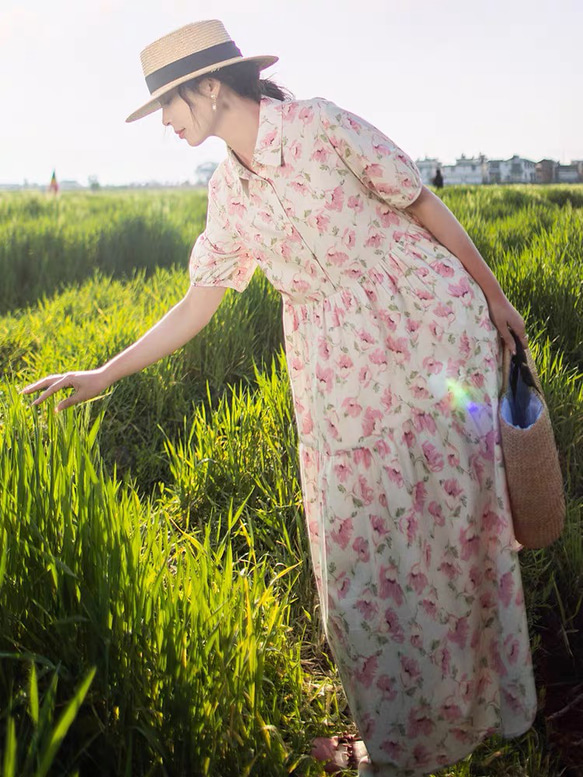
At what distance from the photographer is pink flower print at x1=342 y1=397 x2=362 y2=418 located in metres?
1.51

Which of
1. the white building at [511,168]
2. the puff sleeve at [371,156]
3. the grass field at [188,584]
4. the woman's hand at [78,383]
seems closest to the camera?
the grass field at [188,584]

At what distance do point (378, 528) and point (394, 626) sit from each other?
0.20 meters

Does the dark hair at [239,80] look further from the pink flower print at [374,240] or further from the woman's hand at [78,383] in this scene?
the woman's hand at [78,383]

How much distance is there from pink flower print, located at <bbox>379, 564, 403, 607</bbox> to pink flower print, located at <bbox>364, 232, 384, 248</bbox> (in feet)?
2.02

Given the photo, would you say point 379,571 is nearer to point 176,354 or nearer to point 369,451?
point 369,451

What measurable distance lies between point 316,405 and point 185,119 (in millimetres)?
608

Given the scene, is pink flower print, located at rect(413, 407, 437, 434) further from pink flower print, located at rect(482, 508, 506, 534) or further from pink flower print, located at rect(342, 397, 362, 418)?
pink flower print, located at rect(482, 508, 506, 534)

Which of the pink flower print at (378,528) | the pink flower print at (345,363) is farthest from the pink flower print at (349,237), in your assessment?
the pink flower print at (378,528)

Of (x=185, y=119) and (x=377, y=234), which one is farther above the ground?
(x=185, y=119)

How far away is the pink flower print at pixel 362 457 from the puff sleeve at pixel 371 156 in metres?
0.47

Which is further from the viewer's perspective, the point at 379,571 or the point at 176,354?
the point at 176,354

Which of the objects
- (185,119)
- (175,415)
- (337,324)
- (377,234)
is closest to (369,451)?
(337,324)

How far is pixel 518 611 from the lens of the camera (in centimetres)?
156

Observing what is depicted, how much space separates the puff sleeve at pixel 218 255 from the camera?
1.72 metres
